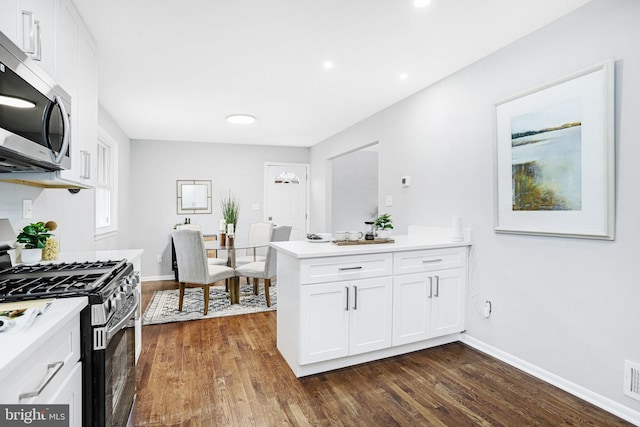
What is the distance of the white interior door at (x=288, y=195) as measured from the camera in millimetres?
6484

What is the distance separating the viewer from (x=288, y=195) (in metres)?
6.62

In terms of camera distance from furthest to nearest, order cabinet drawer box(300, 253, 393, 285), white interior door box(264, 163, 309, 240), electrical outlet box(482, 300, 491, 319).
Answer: white interior door box(264, 163, 309, 240), electrical outlet box(482, 300, 491, 319), cabinet drawer box(300, 253, 393, 285)

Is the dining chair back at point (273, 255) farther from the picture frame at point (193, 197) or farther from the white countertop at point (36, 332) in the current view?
the white countertop at point (36, 332)

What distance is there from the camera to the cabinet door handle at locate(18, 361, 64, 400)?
846mm

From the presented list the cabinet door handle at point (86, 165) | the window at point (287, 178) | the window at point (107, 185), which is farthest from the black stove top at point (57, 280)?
the window at point (287, 178)

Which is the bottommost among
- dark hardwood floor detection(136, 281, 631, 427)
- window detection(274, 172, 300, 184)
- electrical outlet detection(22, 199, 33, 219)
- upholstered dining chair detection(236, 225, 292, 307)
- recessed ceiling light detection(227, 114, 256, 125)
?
dark hardwood floor detection(136, 281, 631, 427)

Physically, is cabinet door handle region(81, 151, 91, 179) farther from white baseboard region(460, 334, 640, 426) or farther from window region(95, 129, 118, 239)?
white baseboard region(460, 334, 640, 426)

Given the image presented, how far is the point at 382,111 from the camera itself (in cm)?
420

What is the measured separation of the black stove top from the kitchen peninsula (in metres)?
1.13

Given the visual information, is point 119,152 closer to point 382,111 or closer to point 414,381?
point 382,111

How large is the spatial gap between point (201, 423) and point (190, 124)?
4.02 metres

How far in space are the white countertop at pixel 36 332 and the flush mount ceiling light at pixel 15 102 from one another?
743mm

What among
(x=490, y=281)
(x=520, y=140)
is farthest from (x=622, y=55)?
(x=490, y=281)

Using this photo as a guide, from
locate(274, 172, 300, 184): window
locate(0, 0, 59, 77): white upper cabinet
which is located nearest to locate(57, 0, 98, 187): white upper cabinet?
locate(0, 0, 59, 77): white upper cabinet
